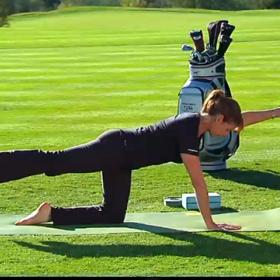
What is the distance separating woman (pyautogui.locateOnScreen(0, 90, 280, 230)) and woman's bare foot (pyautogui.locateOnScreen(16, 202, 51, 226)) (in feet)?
1.70

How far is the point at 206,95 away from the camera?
36.1 feet

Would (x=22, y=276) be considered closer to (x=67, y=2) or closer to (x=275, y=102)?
(x=275, y=102)

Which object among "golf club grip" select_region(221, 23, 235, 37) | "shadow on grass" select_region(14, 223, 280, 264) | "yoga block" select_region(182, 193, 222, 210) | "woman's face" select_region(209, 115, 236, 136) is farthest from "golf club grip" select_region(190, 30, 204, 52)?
"shadow on grass" select_region(14, 223, 280, 264)

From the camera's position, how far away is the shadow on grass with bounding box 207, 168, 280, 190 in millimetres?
10630

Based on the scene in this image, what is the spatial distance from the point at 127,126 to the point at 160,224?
7.15 meters

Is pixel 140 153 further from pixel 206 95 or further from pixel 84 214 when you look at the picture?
pixel 206 95

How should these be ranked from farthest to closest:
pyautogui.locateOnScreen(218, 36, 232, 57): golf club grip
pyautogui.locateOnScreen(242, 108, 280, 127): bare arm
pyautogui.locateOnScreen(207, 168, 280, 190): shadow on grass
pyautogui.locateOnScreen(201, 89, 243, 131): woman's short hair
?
1. pyautogui.locateOnScreen(218, 36, 232, 57): golf club grip
2. pyautogui.locateOnScreen(207, 168, 280, 190): shadow on grass
3. pyautogui.locateOnScreen(242, 108, 280, 127): bare arm
4. pyautogui.locateOnScreen(201, 89, 243, 131): woman's short hair

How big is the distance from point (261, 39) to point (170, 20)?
88.0 ft

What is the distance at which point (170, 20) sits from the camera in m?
69.3

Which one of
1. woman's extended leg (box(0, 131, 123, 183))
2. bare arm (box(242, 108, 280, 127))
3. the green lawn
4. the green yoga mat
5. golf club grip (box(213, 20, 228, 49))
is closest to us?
the green lawn

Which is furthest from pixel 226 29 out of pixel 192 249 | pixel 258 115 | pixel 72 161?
pixel 192 249

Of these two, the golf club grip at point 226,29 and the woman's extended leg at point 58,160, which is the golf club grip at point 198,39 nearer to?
the golf club grip at point 226,29

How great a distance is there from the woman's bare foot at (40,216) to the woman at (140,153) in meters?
0.52

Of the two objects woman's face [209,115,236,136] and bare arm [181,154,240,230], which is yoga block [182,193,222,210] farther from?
woman's face [209,115,236,136]
